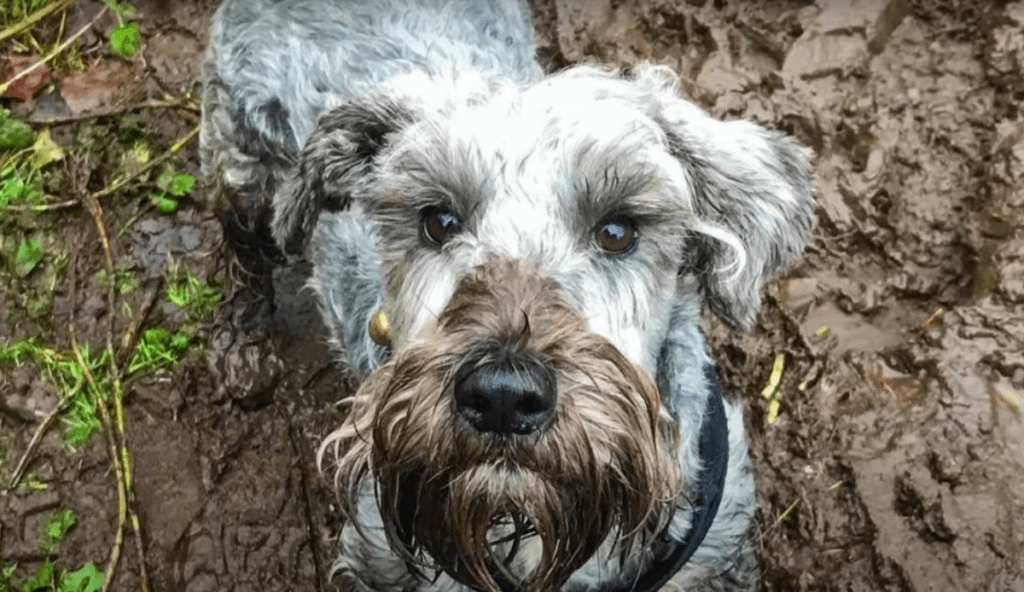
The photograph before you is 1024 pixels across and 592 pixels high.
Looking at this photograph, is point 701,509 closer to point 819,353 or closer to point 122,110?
point 819,353

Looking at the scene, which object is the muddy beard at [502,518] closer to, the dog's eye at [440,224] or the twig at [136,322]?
the dog's eye at [440,224]

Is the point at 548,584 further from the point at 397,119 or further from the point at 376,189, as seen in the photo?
the point at 397,119

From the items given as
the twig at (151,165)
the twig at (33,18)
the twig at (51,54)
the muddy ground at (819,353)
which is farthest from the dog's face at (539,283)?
A: the twig at (33,18)

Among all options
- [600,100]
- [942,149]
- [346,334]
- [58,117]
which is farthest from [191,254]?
[942,149]

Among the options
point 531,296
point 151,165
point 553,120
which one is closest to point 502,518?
point 531,296

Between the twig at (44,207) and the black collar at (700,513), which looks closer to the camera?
the black collar at (700,513)

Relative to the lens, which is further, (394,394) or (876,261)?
(876,261)
